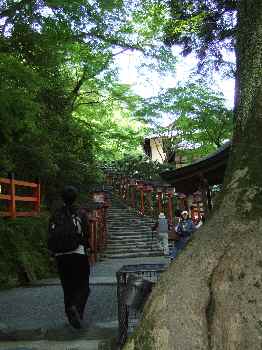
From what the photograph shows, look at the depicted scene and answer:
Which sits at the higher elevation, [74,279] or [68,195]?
[68,195]

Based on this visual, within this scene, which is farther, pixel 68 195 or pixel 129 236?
pixel 129 236

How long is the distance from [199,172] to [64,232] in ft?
11.5

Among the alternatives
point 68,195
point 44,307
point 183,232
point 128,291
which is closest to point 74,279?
point 68,195

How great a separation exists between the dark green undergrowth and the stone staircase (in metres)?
4.72

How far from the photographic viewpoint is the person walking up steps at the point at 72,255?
517 cm

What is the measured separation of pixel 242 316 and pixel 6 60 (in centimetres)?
793

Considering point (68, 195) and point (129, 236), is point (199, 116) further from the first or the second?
point (68, 195)

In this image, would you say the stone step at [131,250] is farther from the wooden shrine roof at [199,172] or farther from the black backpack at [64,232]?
the black backpack at [64,232]

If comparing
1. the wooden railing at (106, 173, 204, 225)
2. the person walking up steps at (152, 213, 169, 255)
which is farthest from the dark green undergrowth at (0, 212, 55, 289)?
the wooden railing at (106, 173, 204, 225)

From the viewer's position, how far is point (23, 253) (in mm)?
10352

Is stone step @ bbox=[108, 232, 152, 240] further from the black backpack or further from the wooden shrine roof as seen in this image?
the black backpack

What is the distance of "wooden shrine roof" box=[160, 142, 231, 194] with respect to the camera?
7.42 metres

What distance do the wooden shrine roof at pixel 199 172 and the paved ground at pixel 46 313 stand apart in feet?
8.00

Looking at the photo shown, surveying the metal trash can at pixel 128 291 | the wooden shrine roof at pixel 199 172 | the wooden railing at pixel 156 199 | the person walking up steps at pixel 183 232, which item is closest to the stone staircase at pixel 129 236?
the wooden railing at pixel 156 199
